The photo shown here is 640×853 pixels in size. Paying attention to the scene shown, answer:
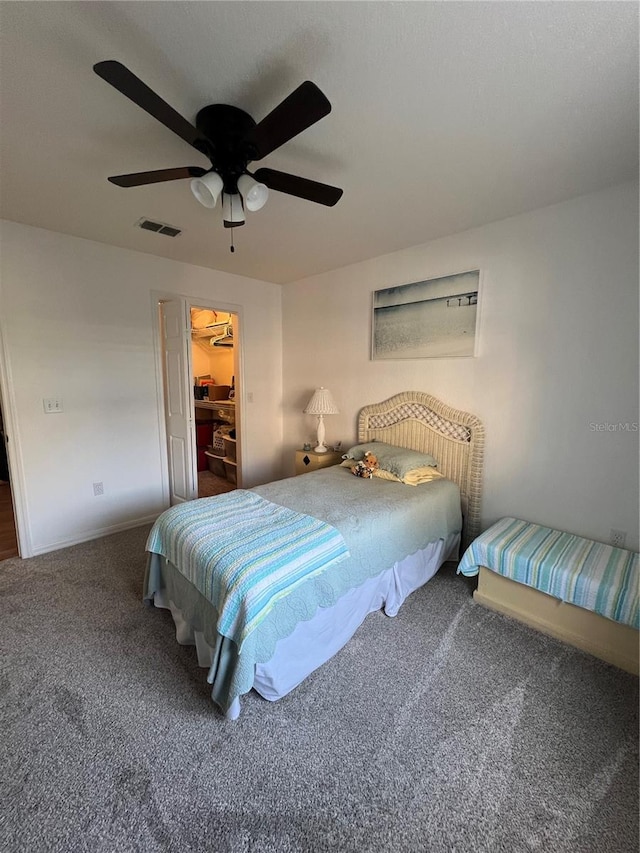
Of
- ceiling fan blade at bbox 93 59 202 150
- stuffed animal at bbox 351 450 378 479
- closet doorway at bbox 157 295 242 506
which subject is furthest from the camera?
closet doorway at bbox 157 295 242 506

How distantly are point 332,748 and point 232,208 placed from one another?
8.05 ft

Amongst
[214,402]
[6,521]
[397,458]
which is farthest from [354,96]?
[6,521]

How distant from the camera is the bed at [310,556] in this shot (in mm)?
1508

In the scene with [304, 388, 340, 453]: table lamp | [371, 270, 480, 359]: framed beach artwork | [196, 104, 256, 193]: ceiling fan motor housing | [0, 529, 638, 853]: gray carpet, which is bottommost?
[0, 529, 638, 853]: gray carpet

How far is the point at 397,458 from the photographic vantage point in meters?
2.86

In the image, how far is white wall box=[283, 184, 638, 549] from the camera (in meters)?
2.14

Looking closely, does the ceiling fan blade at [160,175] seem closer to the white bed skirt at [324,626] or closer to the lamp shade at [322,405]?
the white bed skirt at [324,626]

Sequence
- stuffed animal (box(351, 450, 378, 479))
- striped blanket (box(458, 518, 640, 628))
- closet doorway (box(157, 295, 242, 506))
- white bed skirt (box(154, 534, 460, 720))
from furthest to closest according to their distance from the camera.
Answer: closet doorway (box(157, 295, 242, 506)) → stuffed animal (box(351, 450, 378, 479)) → striped blanket (box(458, 518, 640, 628)) → white bed skirt (box(154, 534, 460, 720))

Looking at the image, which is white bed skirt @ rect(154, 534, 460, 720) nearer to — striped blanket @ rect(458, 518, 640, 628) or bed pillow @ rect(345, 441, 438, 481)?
striped blanket @ rect(458, 518, 640, 628)

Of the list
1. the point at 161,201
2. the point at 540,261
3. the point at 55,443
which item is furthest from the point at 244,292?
the point at 540,261

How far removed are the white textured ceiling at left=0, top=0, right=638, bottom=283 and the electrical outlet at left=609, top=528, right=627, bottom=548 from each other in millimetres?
2122

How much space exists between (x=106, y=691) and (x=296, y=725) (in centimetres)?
93

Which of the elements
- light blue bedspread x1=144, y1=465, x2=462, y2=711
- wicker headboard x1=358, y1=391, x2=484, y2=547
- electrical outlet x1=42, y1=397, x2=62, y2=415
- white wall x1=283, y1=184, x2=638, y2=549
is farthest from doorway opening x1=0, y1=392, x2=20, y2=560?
white wall x1=283, y1=184, x2=638, y2=549

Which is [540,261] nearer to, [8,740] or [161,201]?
[161,201]
